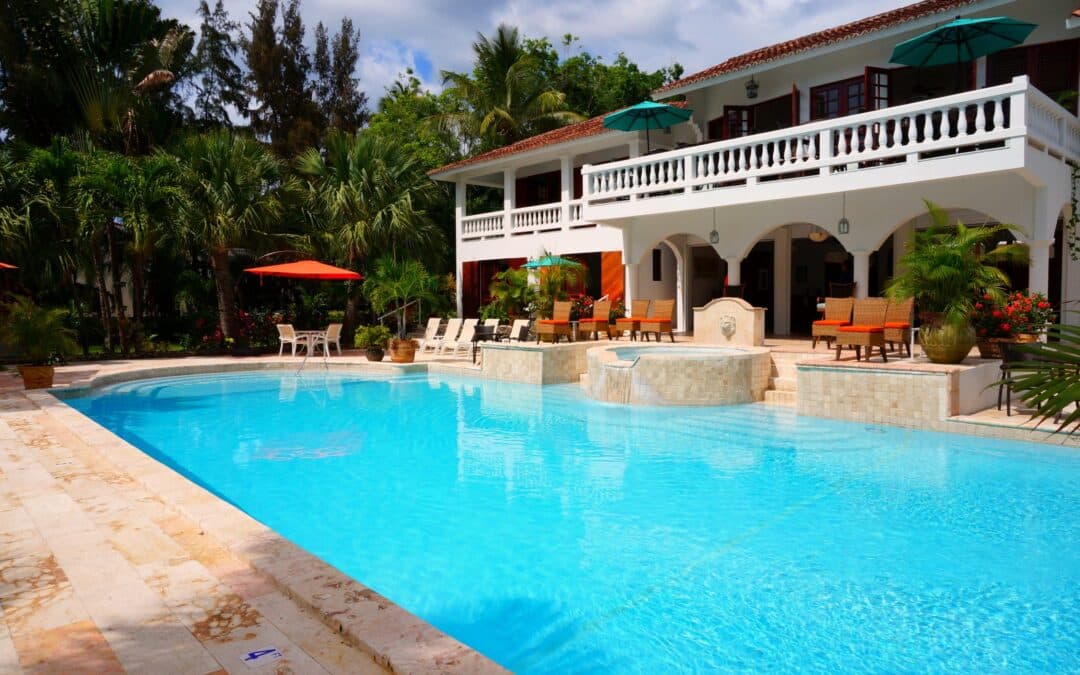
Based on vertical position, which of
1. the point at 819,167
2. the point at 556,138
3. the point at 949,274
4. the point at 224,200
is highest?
Result: the point at 556,138

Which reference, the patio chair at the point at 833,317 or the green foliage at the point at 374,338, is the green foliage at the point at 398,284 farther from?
the patio chair at the point at 833,317

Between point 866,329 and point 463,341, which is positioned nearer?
point 866,329

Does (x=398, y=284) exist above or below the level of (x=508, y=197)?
below

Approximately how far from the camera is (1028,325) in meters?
10.2

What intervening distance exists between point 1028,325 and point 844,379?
2656mm

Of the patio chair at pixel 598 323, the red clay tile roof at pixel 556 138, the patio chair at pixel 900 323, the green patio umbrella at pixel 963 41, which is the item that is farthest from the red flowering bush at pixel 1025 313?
the red clay tile roof at pixel 556 138

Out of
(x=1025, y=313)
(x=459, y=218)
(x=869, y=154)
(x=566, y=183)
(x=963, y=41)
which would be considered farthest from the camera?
(x=459, y=218)

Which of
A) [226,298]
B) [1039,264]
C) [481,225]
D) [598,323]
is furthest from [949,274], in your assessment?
[226,298]

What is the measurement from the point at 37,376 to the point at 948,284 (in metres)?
15.0

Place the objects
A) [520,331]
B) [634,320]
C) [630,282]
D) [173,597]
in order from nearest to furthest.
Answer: [173,597] < [634,320] < [520,331] < [630,282]

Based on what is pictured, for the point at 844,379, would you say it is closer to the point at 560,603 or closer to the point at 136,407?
the point at 560,603

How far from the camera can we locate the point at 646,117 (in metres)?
16.9

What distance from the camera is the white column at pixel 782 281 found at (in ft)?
61.2

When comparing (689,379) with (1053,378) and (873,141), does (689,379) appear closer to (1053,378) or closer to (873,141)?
(873,141)
